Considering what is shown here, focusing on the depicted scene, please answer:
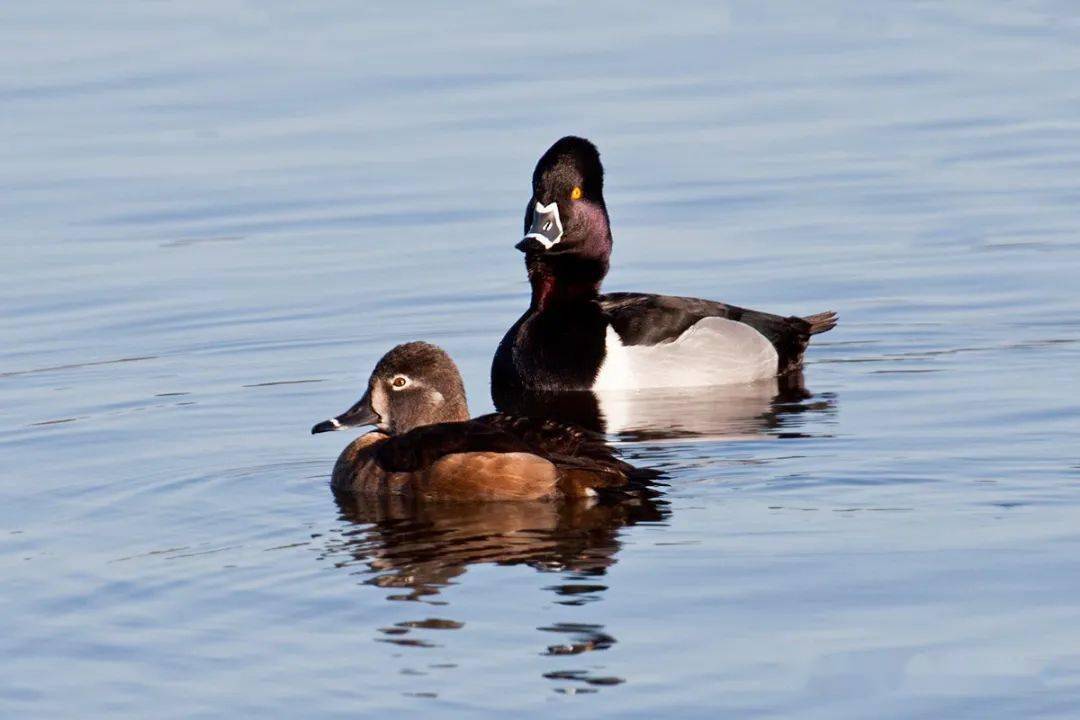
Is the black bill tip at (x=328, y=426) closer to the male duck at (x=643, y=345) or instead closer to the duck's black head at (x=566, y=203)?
the male duck at (x=643, y=345)

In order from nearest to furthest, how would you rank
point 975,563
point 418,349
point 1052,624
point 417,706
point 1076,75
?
point 417,706 < point 1052,624 < point 975,563 < point 418,349 < point 1076,75

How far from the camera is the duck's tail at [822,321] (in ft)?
42.3

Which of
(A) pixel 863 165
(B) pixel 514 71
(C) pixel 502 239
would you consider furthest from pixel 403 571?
(B) pixel 514 71

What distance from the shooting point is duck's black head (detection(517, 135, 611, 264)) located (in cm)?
1325

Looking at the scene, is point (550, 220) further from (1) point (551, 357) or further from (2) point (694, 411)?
(2) point (694, 411)

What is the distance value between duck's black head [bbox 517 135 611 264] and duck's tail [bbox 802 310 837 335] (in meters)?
1.48

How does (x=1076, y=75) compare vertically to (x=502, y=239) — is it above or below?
above

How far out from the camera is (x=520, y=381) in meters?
12.5

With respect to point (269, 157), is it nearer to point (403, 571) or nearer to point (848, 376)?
point (848, 376)

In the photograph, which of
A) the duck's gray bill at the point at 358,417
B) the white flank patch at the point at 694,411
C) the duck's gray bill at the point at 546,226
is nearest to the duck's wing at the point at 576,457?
the duck's gray bill at the point at 358,417

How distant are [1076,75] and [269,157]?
24.1 ft

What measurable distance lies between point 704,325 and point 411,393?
3.01 meters

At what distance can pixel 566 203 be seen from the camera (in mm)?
13328

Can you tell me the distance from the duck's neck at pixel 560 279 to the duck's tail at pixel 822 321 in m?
1.36
